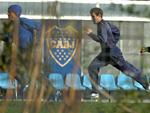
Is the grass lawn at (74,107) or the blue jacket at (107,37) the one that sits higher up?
the blue jacket at (107,37)

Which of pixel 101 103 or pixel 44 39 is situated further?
pixel 101 103

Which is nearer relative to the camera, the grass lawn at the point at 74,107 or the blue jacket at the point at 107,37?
the grass lawn at the point at 74,107

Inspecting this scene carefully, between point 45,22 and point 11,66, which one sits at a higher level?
point 45,22

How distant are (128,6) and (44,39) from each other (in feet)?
1.25

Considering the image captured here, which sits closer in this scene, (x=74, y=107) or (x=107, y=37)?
(x=74, y=107)

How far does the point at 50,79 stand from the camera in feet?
7.15

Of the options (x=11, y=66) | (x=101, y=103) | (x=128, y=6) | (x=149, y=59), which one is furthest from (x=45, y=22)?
(x=101, y=103)

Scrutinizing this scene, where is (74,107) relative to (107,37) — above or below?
below

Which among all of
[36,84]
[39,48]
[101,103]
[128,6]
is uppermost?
[128,6]

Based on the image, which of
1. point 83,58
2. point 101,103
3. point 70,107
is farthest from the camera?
point 101,103

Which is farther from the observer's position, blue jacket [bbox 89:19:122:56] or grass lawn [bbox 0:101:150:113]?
blue jacket [bbox 89:19:122:56]

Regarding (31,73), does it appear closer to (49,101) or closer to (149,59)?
(49,101)

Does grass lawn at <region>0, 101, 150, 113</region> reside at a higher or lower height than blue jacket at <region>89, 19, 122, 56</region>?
lower

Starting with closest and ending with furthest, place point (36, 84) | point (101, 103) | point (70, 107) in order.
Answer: point (70, 107), point (36, 84), point (101, 103)
